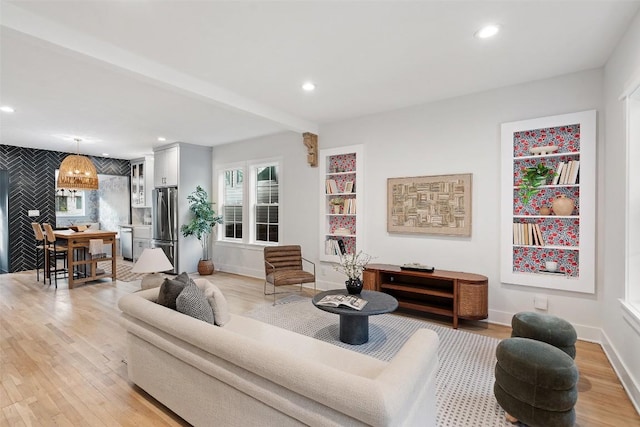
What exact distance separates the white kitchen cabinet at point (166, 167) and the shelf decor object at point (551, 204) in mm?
5997

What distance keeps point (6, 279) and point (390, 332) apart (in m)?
7.39

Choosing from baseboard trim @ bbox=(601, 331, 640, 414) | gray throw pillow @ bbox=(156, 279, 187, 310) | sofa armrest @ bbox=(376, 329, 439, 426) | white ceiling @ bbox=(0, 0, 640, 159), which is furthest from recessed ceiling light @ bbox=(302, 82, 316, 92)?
baseboard trim @ bbox=(601, 331, 640, 414)

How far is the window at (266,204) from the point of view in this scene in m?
6.00

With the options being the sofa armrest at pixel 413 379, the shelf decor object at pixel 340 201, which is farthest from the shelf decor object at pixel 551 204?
the sofa armrest at pixel 413 379

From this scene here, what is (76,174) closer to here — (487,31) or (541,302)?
(487,31)

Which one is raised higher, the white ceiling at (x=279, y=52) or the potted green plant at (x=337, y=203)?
the white ceiling at (x=279, y=52)

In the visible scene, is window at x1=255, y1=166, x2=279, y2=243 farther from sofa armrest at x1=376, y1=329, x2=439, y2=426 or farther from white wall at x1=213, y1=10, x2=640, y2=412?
sofa armrest at x1=376, y1=329, x2=439, y2=426

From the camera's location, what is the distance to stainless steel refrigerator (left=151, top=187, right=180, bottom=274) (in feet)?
21.1

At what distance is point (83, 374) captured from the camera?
101 inches

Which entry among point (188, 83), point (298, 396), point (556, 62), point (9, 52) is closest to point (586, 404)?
point (298, 396)

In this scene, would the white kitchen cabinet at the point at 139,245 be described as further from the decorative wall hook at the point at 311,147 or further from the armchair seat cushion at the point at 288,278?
the decorative wall hook at the point at 311,147

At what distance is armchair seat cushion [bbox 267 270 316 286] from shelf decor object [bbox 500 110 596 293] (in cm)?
252

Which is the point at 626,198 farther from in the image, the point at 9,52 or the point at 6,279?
the point at 6,279

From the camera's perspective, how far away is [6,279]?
5.99m
